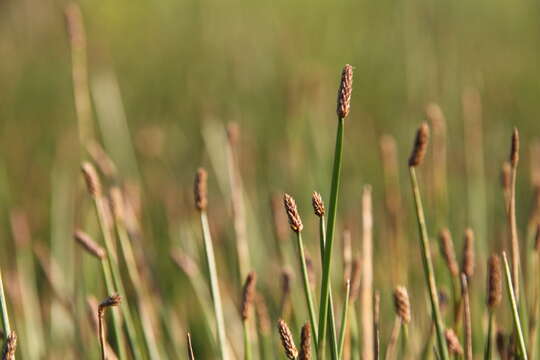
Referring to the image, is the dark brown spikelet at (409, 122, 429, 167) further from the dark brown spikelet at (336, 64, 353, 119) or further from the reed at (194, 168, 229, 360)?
the reed at (194, 168, 229, 360)

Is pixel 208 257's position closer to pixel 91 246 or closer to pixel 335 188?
pixel 91 246

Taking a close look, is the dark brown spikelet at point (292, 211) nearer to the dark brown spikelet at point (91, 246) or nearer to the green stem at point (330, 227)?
the green stem at point (330, 227)

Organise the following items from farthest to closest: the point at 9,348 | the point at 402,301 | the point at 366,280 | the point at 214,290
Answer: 1. the point at 366,280
2. the point at 214,290
3. the point at 402,301
4. the point at 9,348

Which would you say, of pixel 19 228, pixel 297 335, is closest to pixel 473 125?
pixel 297 335

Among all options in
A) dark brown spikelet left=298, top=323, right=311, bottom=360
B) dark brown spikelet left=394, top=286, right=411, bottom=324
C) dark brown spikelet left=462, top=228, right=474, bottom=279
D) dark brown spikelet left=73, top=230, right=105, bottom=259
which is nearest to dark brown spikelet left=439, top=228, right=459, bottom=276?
dark brown spikelet left=462, top=228, right=474, bottom=279

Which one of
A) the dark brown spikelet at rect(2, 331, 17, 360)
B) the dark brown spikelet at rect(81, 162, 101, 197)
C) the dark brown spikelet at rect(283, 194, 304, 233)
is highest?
the dark brown spikelet at rect(81, 162, 101, 197)

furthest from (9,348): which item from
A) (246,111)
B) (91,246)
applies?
(246,111)

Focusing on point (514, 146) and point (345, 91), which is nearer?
point (345, 91)
